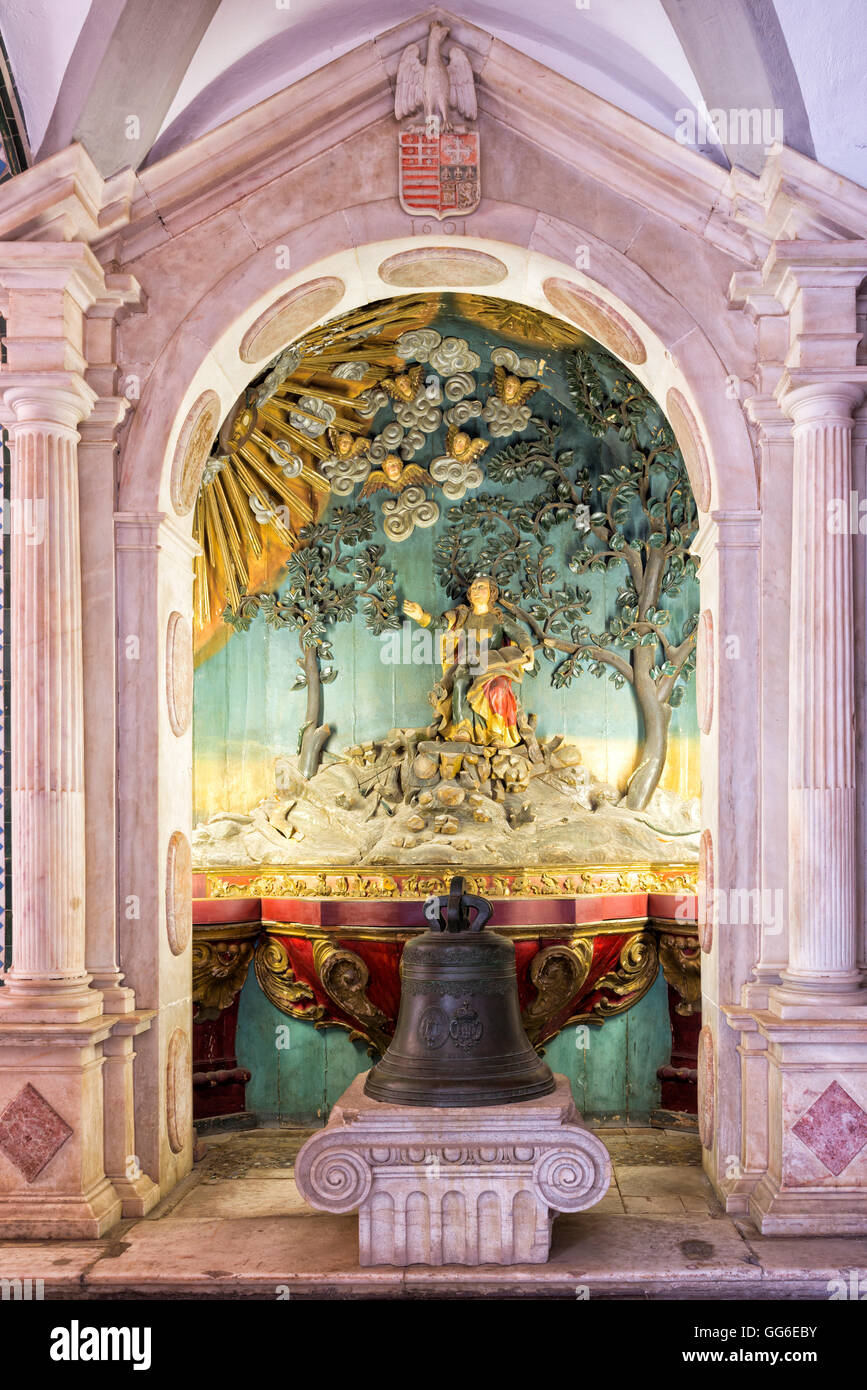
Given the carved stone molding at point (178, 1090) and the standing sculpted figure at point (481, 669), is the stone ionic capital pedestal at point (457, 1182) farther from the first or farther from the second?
the standing sculpted figure at point (481, 669)

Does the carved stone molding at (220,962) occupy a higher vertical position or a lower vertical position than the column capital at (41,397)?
lower

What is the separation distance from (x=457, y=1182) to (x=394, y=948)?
2507 millimetres

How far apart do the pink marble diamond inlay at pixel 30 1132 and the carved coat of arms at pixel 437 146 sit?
4.82m

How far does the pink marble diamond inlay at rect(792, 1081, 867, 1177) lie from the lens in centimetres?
615

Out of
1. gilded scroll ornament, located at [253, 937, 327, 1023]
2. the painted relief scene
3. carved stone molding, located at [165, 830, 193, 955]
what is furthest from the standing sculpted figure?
carved stone molding, located at [165, 830, 193, 955]

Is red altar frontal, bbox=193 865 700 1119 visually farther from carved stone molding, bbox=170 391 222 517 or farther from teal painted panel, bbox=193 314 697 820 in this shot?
carved stone molding, bbox=170 391 222 517

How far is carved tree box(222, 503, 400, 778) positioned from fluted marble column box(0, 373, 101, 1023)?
271 cm

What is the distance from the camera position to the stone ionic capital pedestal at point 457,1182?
18.6 ft

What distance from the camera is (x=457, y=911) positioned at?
244 inches

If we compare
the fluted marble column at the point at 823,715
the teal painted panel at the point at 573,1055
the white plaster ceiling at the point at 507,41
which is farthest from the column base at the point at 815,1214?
the white plaster ceiling at the point at 507,41

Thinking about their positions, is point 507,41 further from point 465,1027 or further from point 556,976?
point 556,976

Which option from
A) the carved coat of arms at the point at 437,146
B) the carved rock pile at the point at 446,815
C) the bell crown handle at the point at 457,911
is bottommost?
the bell crown handle at the point at 457,911

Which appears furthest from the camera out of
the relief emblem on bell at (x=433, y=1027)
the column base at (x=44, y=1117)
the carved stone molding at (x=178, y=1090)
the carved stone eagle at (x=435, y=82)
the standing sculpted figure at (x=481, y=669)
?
the standing sculpted figure at (x=481, y=669)

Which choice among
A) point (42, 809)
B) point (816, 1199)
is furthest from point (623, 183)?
point (816, 1199)
